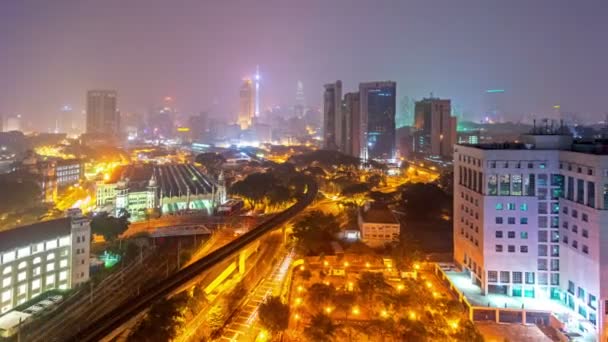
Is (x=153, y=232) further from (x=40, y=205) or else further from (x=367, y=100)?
(x=367, y=100)

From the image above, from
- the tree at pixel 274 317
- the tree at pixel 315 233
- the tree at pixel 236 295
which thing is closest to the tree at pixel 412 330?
the tree at pixel 274 317

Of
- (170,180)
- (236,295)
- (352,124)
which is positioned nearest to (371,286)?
(236,295)

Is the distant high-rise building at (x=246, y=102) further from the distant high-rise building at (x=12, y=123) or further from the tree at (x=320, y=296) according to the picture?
the tree at (x=320, y=296)

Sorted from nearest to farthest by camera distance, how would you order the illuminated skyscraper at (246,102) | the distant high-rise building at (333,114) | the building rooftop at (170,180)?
the building rooftop at (170,180)
the distant high-rise building at (333,114)
the illuminated skyscraper at (246,102)

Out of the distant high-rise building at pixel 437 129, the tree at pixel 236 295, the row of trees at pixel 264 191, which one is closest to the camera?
the tree at pixel 236 295

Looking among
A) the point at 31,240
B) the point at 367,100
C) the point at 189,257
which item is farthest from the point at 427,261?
the point at 367,100

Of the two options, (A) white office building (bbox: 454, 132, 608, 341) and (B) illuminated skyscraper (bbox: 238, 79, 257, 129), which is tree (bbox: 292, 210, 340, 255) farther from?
(B) illuminated skyscraper (bbox: 238, 79, 257, 129)

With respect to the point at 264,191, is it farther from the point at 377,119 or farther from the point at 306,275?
the point at 377,119
